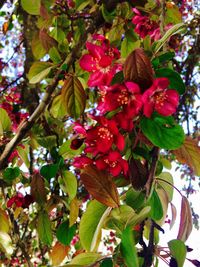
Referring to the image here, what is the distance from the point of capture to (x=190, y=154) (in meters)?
0.67

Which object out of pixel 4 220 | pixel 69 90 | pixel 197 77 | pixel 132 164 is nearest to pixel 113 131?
pixel 132 164

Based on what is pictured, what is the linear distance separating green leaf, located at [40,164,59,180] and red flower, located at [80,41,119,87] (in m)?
0.25

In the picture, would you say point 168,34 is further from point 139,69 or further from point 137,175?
point 137,175

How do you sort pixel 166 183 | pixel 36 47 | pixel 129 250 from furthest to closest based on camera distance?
pixel 36 47
pixel 166 183
pixel 129 250

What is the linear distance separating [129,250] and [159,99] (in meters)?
0.21

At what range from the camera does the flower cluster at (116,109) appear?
555 millimetres

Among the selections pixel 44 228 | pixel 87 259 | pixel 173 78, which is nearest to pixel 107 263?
pixel 87 259

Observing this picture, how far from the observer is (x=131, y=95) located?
1.82ft

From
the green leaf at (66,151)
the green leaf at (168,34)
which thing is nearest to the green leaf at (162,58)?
the green leaf at (168,34)

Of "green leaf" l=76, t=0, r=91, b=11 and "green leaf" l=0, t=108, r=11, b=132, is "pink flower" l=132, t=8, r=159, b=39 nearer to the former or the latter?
"green leaf" l=76, t=0, r=91, b=11

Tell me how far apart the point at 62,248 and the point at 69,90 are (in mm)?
437

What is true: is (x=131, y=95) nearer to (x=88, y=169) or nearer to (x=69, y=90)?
(x=88, y=169)

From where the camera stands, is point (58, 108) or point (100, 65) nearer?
point (100, 65)

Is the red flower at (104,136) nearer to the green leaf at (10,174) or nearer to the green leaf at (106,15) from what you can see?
the green leaf at (10,174)
